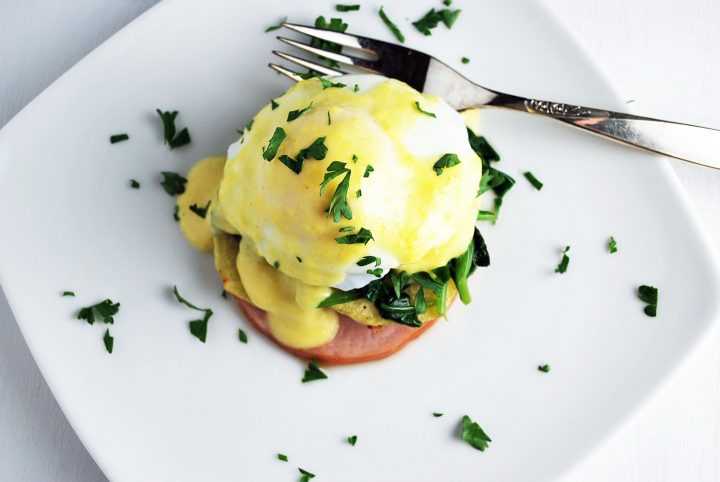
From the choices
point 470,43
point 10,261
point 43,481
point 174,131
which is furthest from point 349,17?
point 43,481

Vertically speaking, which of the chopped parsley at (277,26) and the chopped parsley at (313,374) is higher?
the chopped parsley at (277,26)

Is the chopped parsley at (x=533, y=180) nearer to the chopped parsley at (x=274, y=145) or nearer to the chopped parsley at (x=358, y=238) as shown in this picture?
the chopped parsley at (x=358, y=238)

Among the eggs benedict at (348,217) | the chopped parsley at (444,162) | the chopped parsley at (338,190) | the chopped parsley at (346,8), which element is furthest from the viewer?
the chopped parsley at (346,8)

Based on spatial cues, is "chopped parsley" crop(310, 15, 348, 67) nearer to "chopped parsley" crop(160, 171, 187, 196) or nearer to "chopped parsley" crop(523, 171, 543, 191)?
"chopped parsley" crop(160, 171, 187, 196)

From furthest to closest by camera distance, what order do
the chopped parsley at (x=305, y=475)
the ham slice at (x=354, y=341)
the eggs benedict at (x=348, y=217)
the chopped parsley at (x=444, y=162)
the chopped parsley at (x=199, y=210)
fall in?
the chopped parsley at (x=199, y=210) → the ham slice at (x=354, y=341) → the chopped parsley at (x=305, y=475) → the chopped parsley at (x=444, y=162) → the eggs benedict at (x=348, y=217)

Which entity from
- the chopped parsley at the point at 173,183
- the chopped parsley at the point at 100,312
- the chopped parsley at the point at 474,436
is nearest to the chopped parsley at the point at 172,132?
the chopped parsley at the point at 173,183

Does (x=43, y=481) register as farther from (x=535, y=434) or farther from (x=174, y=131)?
(x=535, y=434)
